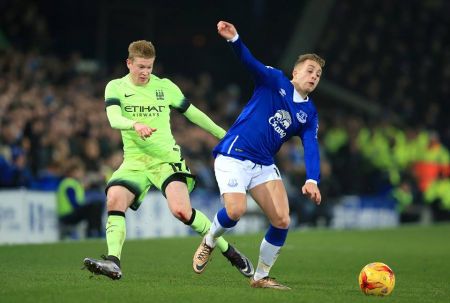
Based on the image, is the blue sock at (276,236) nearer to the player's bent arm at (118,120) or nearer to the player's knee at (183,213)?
the player's knee at (183,213)

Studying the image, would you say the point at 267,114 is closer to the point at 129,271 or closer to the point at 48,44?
the point at 129,271

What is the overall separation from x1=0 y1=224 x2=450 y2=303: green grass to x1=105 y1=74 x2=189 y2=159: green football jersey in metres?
1.26

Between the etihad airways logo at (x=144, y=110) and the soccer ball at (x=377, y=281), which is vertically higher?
the etihad airways logo at (x=144, y=110)

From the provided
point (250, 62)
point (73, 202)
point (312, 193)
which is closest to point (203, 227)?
point (312, 193)

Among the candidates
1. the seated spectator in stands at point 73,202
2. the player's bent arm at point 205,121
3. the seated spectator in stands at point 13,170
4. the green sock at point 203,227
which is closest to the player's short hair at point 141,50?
the player's bent arm at point 205,121

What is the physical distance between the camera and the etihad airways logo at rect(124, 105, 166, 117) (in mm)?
10242

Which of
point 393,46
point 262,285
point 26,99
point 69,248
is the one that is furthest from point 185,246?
point 393,46

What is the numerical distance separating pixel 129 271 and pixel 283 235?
7.88 ft

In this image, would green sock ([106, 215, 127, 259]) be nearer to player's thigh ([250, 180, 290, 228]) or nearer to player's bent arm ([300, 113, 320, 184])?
player's thigh ([250, 180, 290, 228])

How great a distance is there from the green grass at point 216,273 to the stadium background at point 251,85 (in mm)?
2693

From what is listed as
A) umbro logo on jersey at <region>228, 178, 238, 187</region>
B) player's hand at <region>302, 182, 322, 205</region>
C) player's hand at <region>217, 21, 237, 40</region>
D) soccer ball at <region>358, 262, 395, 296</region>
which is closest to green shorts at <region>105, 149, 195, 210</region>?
umbro logo on jersey at <region>228, 178, 238, 187</region>

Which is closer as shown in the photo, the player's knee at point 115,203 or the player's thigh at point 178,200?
the player's knee at point 115,203

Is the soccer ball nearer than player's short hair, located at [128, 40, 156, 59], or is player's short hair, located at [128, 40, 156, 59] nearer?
the soccer ball

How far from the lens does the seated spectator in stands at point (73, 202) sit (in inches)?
704
